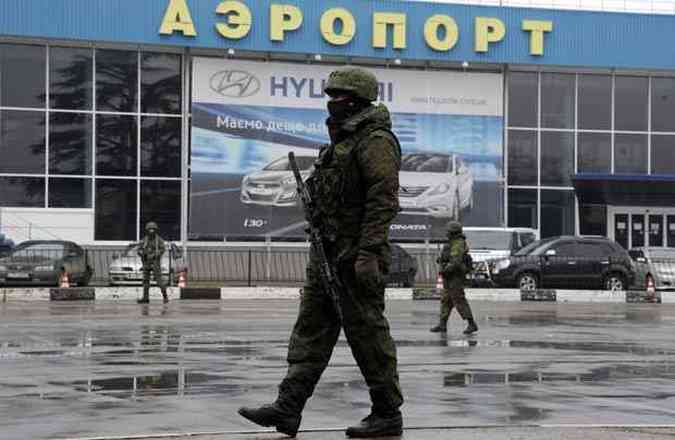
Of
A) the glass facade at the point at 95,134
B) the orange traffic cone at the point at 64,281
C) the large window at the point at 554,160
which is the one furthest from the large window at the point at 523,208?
the orange traffic cone at the point at 64,281

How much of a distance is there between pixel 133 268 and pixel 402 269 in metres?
7.57

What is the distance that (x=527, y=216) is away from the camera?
3766 cm

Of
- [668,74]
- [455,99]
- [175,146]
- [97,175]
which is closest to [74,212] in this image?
[97,175]

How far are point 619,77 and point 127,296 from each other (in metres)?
21.3

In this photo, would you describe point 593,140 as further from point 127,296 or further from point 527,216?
point 127,296

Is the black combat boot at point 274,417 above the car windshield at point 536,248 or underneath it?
underneath

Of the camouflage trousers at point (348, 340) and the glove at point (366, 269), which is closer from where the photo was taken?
the glove at point (366, 269)

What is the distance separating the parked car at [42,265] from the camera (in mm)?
27406

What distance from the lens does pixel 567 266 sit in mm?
29500

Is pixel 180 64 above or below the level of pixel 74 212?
above

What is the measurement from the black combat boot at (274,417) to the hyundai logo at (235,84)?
2926 cm

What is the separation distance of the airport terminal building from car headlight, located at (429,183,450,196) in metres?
0.05

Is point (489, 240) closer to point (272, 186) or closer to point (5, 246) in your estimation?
point (272, 186)

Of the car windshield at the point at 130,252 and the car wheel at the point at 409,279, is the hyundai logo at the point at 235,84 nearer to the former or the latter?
the car windshield at the point at 130,252
